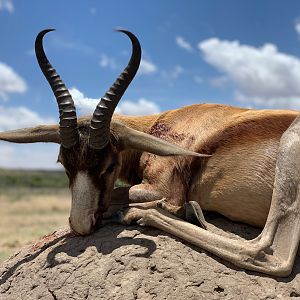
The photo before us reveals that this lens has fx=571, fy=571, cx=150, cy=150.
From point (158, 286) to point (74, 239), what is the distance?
4.59 feet

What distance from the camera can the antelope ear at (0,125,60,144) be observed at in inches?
279

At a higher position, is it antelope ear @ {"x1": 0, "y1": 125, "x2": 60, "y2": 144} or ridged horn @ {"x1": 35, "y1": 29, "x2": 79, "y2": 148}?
ridged horn @ {"x1": 35, "y1": 29, "x2": 79, "y2": 148}

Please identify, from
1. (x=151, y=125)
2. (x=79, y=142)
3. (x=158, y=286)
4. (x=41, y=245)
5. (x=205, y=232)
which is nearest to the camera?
(x=158, y=286)

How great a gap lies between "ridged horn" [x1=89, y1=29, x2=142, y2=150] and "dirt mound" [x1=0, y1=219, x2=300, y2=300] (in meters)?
1.03

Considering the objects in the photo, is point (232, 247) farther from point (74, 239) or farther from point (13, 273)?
point (13, 273)

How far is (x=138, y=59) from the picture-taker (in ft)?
21.7

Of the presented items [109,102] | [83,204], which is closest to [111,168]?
[83,204]

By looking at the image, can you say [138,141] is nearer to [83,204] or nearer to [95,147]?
[95,147]

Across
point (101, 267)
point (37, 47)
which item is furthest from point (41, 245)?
point (37, 47)

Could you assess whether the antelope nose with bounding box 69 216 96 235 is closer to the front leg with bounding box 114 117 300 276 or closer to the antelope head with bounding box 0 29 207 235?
the antelope head with bounding box 0 29 207 235

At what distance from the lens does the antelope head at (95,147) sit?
6277 mm

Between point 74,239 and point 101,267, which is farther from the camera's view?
point 74,239

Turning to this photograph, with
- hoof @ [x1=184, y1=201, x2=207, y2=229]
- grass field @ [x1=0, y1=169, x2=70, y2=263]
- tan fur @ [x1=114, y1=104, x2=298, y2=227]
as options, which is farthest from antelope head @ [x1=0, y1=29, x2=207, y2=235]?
grass field @ [x1=0, y1=169, x2=70, y2=263]

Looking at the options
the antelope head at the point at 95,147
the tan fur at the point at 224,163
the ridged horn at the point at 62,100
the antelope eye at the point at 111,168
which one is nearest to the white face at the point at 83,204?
the antelope head at the point at 95,147
